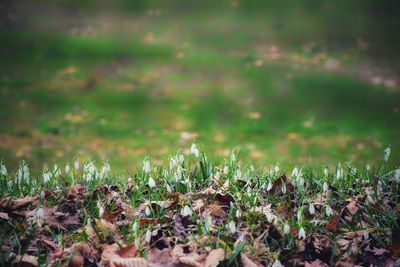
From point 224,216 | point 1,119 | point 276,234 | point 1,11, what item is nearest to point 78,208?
point 224,216

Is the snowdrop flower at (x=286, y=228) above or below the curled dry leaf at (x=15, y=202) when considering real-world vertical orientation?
below

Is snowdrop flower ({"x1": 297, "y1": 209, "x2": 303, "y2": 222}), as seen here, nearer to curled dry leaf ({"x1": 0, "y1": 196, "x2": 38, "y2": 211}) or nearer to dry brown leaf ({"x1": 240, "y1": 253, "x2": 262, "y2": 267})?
dry brown leaf ({"x1": 240, "y1": 253, "x2": 262, "y2": 267})

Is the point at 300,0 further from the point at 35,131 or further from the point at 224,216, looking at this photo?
the point at 224,216

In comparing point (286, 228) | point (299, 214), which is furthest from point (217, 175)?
point (286, 228)

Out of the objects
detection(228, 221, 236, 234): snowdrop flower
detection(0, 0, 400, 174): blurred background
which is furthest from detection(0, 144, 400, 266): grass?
detection(0, 0, 400, 174): blurred background

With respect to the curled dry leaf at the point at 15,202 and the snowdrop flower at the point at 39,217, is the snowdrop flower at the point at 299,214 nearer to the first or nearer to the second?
the snowdrop flower at the point at 39,217

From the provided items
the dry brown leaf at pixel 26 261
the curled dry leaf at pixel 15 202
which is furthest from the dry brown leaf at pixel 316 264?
the curled dry leaf at pixel 15 202

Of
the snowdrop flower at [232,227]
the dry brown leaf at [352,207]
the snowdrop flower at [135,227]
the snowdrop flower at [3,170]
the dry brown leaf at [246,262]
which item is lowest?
the dry brown leaf at [352,207]
